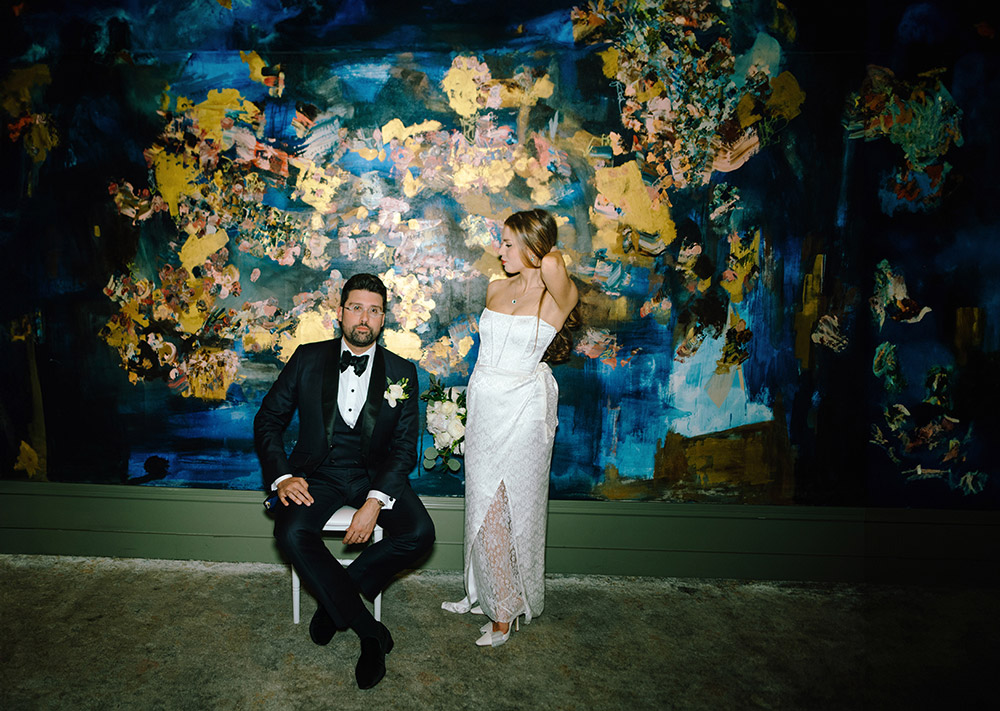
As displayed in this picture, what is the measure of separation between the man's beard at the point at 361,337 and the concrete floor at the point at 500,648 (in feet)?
4.51

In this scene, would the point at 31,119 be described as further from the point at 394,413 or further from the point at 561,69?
the point at 561,69

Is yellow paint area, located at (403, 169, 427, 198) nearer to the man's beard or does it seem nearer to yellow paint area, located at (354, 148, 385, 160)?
yellow paint area, located at (354, 148, 385, 160)

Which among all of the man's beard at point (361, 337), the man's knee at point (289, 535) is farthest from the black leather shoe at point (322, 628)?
the man's beard at point (361, 337)

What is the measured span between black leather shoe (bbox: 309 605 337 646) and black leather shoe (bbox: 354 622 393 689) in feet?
0.84

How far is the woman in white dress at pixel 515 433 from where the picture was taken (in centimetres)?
284

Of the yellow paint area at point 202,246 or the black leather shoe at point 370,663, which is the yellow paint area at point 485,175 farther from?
the black leather shoe at point 370,663

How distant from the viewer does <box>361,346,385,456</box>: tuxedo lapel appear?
3.00 metres

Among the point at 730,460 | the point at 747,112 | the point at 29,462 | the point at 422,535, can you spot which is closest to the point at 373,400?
the point at 422,535

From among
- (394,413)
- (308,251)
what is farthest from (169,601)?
(308,251)

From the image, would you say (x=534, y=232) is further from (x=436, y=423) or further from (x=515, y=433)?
(x=436, y=423)

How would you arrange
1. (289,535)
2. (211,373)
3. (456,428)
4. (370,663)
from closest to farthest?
(370,663) → (289,535) → (456,428) → (211,373)

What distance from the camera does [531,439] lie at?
9.33 feet

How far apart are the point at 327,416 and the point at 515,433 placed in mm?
953

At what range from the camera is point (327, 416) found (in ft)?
9.88
